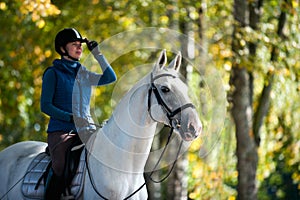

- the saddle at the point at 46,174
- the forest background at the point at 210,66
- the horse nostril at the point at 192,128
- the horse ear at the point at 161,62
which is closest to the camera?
the horse nostril at the point at 192,128

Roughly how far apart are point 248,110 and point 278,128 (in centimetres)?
392

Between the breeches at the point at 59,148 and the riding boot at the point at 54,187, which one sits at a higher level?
the breeches at the point at 59,148

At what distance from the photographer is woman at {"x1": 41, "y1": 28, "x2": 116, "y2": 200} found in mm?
7634

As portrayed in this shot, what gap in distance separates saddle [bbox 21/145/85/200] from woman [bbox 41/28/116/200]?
0.07m

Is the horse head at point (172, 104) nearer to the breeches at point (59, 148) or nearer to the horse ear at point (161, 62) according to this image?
the horse ear at point (161, 62)

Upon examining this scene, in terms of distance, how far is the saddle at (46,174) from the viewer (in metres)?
7.62

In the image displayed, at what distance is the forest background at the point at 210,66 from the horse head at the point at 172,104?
3.74 metres

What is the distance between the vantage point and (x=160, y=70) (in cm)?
725

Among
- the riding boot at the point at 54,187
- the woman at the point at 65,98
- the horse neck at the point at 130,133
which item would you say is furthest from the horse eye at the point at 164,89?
the riding boot at the point at 54,187

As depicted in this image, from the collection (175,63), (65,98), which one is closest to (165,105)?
(175,63)

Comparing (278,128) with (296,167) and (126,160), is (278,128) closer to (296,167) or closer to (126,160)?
(296,167)

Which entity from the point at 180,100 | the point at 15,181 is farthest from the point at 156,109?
the point at 15,181

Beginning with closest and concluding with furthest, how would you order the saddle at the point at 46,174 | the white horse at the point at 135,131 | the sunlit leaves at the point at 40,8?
the white horse at the point at 135,131 < the saddle at the point at 46,174 < the sunlit leaves at the point at 40,8

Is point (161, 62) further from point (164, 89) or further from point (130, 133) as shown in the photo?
point (130, 133)
